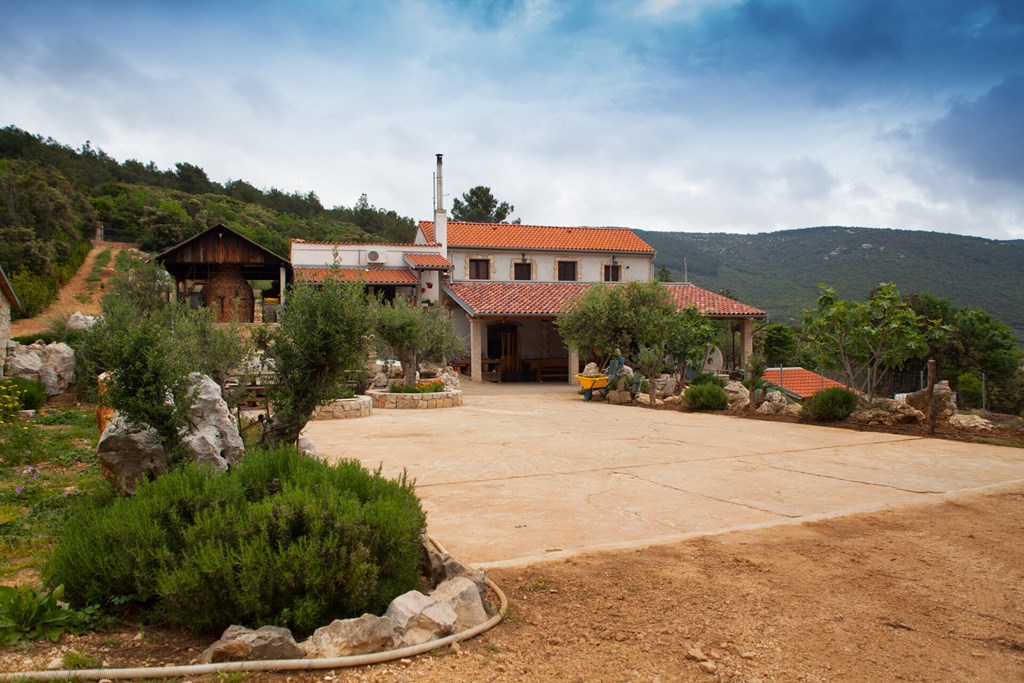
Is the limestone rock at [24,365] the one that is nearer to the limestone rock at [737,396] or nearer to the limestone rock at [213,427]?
the limestone rock at [213,427]

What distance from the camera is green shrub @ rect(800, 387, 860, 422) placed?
457 inches

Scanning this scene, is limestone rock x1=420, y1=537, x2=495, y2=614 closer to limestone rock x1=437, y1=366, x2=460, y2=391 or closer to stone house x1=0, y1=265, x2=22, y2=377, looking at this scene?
limestone rock x1=437, y1=366, x2=460, y2=391

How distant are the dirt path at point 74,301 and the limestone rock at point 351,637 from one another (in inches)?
973

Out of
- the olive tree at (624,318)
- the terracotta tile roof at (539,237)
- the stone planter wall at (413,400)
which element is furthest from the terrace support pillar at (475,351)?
the stone planter wall at (413,400)

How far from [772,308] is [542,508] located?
171 ft

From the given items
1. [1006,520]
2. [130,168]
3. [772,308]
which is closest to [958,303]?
[772,308]

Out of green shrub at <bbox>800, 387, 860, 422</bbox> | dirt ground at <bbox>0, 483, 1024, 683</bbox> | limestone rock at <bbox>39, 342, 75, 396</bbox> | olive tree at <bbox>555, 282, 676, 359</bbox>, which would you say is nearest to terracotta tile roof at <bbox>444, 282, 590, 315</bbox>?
olive tree at <bbox>555, 282, 676, 359</bbox>

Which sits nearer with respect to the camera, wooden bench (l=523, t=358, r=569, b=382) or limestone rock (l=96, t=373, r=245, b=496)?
limestone rock (l=96, t=373, r=245, b=496)

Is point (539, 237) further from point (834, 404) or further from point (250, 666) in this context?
point (250, 666)

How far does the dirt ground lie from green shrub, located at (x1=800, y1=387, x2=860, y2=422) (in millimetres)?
7287

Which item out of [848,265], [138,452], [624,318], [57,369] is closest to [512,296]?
[624,318]

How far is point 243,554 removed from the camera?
9.34ft

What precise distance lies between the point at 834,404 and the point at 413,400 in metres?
8.83

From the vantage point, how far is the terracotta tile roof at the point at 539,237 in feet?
94.9
